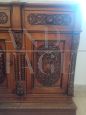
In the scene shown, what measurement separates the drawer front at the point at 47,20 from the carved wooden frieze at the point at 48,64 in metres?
0.15

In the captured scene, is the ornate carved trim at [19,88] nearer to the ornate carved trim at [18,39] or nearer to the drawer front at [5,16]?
the ornate carved trim at [18,39]

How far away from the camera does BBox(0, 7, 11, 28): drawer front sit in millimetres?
1525

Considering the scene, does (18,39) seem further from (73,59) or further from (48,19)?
(73,59)

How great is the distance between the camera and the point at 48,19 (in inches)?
60.9

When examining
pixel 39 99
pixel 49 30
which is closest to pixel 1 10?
pixel 49 30

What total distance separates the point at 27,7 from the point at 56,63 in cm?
54

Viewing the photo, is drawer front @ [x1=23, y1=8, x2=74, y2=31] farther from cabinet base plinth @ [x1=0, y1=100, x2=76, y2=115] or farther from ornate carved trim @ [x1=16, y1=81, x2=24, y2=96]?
cabinet base plinth @ [x1=0, y1=100, x2=76, y2=115]

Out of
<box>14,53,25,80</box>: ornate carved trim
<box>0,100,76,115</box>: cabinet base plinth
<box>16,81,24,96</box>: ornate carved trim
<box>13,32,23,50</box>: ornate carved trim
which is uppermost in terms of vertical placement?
<box>13,32,23,50</box>: ornate carved trim

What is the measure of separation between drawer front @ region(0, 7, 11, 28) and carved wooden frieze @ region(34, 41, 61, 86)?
35 centimetres

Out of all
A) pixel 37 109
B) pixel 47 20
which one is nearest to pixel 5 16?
pixel 47 20

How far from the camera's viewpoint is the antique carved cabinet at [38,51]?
1539mm

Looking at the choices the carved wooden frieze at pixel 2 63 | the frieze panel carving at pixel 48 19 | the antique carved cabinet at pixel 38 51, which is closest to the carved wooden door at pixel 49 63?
the antique carved cabinet at pixel 38 51

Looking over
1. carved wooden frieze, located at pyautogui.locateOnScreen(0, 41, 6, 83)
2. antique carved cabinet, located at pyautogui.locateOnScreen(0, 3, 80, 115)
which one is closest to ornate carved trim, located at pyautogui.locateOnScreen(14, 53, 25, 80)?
antique carved cabinet, located at pyautogui.locateOnScreen(0, 3, 80, 115)

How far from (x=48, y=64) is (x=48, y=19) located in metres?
0.39
